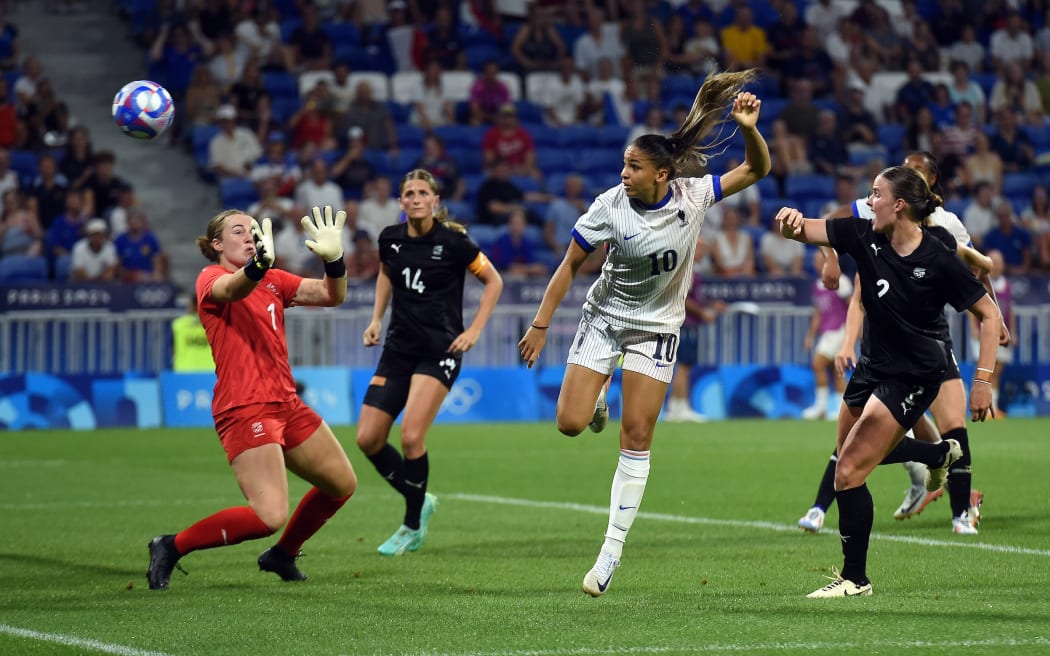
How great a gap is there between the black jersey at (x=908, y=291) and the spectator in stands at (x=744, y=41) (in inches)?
770

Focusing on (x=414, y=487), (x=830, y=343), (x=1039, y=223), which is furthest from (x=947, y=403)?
(x=1039, y=223)

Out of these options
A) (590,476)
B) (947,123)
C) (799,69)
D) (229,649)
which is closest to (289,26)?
(799,69)

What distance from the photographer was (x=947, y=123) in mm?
27703

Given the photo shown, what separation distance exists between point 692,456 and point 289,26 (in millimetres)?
12558

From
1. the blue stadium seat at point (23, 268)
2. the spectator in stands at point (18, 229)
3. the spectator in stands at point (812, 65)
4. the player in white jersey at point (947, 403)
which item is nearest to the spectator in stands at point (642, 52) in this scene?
the spectator in stands at point (812, 65)

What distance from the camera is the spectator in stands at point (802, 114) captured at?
26562mm

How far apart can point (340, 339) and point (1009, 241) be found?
34.7 feet

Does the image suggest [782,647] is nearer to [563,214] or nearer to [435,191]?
[435,191]

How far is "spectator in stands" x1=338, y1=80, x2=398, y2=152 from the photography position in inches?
954

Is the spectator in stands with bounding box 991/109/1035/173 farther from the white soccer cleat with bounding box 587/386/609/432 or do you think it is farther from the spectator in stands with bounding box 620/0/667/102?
the white soccer cleat with bounding box 587/386/609/432

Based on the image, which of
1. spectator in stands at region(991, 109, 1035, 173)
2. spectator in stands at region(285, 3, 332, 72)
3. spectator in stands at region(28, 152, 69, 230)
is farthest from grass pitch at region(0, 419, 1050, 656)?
spectator in stands at region(991, 109, 1035, 173)

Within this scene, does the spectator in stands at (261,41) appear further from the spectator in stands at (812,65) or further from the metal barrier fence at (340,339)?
the spectator in stands at (812,65)

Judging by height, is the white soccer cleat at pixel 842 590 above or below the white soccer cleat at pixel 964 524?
above

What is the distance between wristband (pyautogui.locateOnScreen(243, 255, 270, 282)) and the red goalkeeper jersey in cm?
46
